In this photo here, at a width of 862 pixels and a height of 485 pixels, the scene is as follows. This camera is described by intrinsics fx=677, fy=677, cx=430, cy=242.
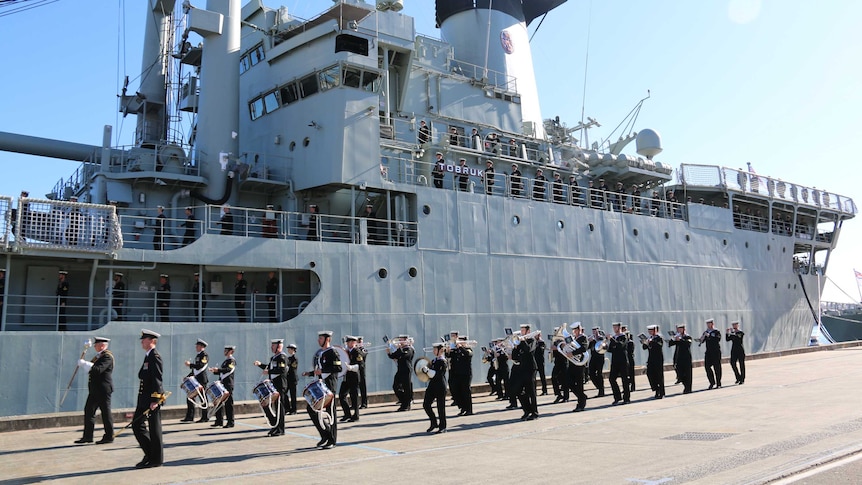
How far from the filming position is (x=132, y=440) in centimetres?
1010

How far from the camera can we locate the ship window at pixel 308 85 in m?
17.2

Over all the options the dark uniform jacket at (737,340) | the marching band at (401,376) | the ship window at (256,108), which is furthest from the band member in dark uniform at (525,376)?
the ship window at (256,108)

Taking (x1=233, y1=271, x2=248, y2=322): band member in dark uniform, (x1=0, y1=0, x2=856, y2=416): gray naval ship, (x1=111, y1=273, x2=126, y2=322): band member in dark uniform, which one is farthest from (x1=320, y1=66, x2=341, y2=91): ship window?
(x1=111, y1=273, x2=126, y2=322): band member in dark uniform

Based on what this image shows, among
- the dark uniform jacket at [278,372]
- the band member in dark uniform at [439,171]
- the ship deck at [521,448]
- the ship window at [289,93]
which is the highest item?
the ship window at [289,93]

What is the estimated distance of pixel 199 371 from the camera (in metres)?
11.8

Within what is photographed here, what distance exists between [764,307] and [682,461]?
903 inches

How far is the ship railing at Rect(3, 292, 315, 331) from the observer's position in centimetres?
1315

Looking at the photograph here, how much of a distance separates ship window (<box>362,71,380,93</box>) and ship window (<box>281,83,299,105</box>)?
179cm

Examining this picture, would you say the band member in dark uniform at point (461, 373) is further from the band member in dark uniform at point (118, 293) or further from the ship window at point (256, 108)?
the ship window at point (256, 108)

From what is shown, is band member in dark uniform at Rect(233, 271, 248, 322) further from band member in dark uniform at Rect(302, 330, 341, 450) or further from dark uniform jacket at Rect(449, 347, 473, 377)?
dark uniform jacket at Rect(449, 347, 473, 377)

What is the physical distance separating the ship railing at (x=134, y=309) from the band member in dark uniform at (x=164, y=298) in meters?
0.05

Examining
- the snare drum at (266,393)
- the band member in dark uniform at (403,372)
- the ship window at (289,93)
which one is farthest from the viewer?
the ship window at (289,93)

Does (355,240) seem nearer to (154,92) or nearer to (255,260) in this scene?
(255,260)

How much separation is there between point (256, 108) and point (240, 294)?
269 inches
